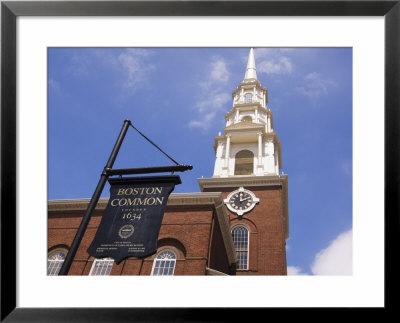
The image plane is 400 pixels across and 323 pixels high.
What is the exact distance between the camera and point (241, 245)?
2525 cm

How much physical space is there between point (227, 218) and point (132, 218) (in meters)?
12.1

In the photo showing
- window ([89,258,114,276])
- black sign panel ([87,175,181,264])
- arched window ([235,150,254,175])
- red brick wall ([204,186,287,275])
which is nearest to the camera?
black sign panel ([87,175,181,264])

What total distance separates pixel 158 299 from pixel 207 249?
10548 mm

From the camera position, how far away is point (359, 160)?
205 inches

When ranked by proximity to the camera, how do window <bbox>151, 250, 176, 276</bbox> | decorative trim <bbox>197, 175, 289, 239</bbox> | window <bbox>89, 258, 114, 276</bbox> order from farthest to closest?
1. decorative trim <bbox>197, 175, 289, 239</bbox>
2. window <bbox>151, 250, 176, 276</bbox>
3. window <bbox>89, 258, 114, 276</bbox>

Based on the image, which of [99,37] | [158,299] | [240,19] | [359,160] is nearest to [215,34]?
[240,19]

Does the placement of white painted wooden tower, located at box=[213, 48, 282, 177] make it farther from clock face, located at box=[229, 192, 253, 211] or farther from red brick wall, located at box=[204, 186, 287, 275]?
clock face, located at box=[229, 192, 253, 211]

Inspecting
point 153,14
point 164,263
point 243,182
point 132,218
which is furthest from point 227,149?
point 153,14

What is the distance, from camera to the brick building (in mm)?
14812

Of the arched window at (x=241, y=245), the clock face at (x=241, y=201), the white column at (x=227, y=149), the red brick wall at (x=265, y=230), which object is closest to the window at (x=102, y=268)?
the red brick wall at (x=265, y=230)

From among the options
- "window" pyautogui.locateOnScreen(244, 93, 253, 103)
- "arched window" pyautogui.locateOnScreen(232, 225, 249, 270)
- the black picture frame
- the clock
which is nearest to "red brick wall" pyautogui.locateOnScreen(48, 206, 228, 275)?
"arched window" pyautogui.locateOnScreen(232, 225, 249, 270)

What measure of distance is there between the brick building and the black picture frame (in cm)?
86

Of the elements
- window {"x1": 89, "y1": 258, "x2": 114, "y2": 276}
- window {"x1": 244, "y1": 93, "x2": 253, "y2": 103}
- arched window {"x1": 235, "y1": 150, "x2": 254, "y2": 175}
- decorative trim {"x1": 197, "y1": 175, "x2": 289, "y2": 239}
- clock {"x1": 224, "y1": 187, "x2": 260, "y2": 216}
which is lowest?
window {"x1": 89, "y1": 258, "x2": 114, "y2": 276}

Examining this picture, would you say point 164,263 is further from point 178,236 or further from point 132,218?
point 132,218
